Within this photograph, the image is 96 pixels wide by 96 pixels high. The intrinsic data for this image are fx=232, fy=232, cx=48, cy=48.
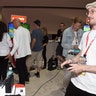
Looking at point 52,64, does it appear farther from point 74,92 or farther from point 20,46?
point 74,92

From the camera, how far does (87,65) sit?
1769 mm

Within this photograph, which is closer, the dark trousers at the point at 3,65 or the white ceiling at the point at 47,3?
the dark trousers at the point at 3,65

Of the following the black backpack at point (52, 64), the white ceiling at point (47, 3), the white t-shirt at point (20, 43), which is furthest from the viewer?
the white ceiling at point (47, 3)

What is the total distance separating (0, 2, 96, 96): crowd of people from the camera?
71.9 inches

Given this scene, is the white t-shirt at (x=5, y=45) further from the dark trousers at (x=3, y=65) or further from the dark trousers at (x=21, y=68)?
the dark trousers at (x=21, y=68)

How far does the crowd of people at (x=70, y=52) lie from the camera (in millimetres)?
1827

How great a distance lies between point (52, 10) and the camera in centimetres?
817

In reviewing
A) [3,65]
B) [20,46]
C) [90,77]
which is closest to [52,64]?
[20,46]

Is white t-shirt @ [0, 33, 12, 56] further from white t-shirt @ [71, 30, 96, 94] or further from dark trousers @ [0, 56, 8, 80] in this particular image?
white t-shirt @ [71, 30, 96, 94]

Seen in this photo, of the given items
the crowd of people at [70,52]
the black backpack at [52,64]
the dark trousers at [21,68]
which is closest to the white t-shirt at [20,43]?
the crowd of people at [70,52]

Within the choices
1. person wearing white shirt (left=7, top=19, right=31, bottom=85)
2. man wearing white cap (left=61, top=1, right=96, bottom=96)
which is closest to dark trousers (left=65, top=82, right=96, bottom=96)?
man wearing white cap (left=61, top=1, right=96, bottom=96)

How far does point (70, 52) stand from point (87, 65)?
6.71ft

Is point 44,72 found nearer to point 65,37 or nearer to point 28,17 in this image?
point 65,37

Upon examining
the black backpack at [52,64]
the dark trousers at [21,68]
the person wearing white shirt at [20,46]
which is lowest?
the black backpack at [52,64]
